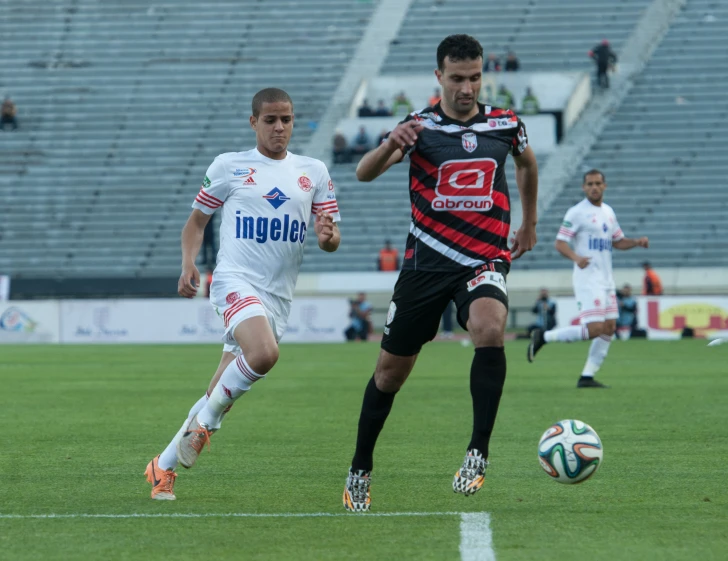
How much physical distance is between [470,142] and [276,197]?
1269 millimetres

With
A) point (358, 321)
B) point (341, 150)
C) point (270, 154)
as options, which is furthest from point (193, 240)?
point (341, 150)

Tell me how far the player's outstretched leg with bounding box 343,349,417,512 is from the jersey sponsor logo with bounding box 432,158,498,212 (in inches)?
31.8

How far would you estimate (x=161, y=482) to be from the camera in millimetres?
6570

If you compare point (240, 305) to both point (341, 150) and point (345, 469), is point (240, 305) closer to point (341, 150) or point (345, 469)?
point (345, 469)

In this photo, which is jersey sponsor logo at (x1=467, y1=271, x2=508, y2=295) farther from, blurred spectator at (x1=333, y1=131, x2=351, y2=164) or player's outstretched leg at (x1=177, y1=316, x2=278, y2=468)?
blurred spectator at (x1=333, y1=131, x2=351, y2=164)

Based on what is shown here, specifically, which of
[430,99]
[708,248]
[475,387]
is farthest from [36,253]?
[475,387]

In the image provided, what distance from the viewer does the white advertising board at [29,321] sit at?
92.8ft

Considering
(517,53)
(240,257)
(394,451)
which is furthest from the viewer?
(517,53)

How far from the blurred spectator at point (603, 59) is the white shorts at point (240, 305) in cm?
3020

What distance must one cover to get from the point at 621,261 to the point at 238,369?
2735cm

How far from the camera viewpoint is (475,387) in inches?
242

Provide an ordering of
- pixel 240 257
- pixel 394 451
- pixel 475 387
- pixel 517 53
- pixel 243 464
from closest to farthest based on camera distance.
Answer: pixel 475 387
pixel 240 257
pixel 243 464
pixel 394 451
pixel 517 53

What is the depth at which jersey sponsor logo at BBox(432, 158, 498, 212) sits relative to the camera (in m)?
6.31

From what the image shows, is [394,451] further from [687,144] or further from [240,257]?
[687,144]
